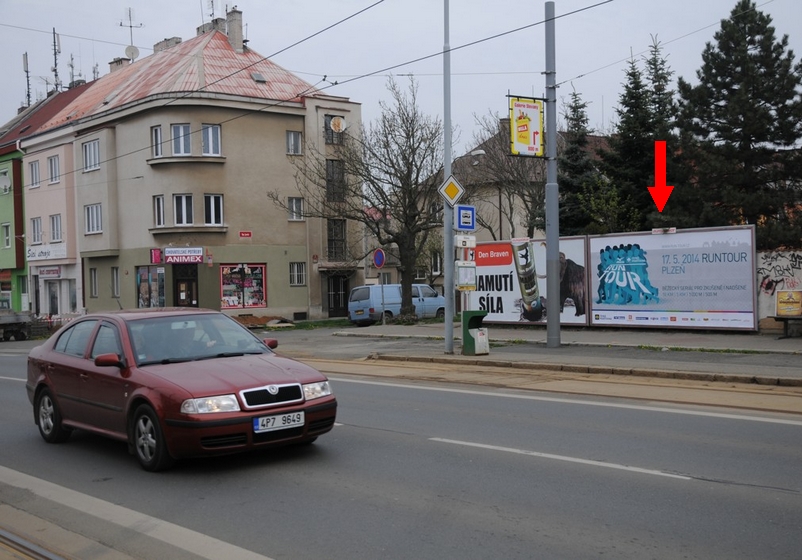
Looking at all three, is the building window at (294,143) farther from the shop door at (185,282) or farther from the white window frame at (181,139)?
the shop door at (185,282)

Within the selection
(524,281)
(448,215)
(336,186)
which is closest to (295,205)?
(336,186)

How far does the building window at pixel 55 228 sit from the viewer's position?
4819cm

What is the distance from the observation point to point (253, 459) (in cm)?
810

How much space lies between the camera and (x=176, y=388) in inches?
287

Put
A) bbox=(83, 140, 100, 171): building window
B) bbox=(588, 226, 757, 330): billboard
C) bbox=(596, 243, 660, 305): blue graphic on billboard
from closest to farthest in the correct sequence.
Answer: bbox=(588, 226, 757, 330): billboard → bbox=(596, 243, 660, 305): blue graphic on billboard → bbox=(83, 140, 100, 171): building window

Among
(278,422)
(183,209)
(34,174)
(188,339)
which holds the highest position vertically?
(34,174)

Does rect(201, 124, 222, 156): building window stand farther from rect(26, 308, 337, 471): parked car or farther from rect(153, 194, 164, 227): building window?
rect(26, 308, 337, 471): parked car

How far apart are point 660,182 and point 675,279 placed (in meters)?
9.70

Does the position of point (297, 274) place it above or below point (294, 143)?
below

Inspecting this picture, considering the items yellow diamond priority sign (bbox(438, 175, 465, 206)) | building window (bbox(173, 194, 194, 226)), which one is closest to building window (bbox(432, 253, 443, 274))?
building window (bbox(173, 194, 194, 226))

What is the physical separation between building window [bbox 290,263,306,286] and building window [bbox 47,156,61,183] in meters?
15.7

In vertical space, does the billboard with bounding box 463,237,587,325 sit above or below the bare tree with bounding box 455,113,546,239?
below

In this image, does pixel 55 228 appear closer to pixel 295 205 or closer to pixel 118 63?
pixel 118 63

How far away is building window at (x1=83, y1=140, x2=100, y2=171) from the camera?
147 feet
